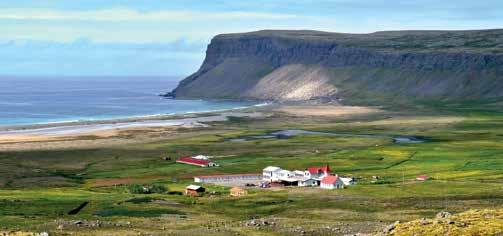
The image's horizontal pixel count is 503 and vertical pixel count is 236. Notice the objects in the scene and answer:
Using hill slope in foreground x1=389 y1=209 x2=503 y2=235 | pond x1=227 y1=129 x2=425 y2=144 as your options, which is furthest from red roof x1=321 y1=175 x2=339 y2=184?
pond x1=227 y1=129 x2=425 y2=144

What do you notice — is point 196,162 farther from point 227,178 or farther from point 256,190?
point 256,190

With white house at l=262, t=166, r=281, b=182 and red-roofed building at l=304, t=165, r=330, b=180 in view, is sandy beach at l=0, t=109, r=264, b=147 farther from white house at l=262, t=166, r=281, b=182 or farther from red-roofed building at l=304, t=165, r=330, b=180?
red-roofed building at l=304, t=165, r=330, b=180

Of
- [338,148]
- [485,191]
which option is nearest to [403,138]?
[338,148]

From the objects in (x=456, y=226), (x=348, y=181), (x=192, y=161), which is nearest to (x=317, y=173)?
(x=348, y=181)

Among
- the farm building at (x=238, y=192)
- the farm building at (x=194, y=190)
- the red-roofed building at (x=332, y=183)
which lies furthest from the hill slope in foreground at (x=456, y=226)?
the red-roofed building at (x=332, y=183)

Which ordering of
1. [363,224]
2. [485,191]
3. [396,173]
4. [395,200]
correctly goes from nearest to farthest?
1. [363,224]
2. [395,200]
3. [485,191]
4. [396,173]

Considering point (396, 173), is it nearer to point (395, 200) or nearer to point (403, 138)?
point (395, 200)
